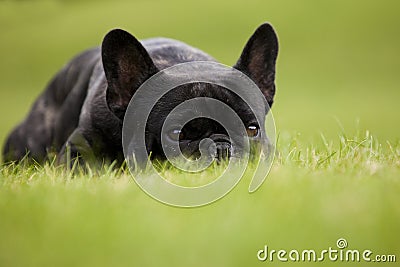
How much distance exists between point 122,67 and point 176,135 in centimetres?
77

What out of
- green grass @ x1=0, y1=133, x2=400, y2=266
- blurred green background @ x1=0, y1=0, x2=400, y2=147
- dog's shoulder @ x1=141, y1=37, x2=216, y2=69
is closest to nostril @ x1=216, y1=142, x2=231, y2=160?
green grass @ x1=0, y1=133, x2=400, y2=266

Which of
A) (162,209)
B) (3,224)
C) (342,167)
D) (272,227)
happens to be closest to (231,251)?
(272,227)

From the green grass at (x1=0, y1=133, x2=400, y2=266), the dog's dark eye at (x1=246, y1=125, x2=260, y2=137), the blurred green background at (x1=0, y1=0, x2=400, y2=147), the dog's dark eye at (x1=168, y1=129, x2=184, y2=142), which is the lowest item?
the green grass at (x1=0, y1=133, x2=400, y2=266)

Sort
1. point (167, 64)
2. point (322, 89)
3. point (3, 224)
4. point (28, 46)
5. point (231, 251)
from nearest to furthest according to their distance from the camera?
point (231, 251) < point (3, 224) < point (167, 64) < point (322, 89) < point (28, 46)

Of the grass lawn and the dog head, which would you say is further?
the dog head

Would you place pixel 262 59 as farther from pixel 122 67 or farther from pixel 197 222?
pixel 197 222

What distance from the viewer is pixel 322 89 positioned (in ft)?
67.4

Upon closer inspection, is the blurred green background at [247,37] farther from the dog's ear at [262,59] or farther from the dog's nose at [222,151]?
the dog's nose at [222,151]

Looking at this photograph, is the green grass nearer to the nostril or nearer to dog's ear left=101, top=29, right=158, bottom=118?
the nostril

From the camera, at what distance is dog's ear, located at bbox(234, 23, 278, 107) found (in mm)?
4570

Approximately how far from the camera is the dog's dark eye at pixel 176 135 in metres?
4.02

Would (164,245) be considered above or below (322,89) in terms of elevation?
below

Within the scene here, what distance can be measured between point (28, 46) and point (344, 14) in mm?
13542

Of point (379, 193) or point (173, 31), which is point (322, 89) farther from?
point (379, 193)
